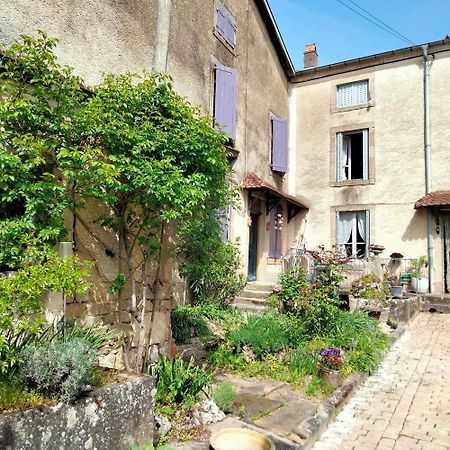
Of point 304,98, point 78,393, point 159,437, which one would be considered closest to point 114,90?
point 78,393

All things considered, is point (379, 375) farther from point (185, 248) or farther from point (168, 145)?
point (168, 145)

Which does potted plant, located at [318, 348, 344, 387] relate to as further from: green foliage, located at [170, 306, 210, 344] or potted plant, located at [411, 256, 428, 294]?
potted plant, located at [411, 256, 428, 294]

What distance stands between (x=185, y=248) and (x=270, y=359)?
209 cm

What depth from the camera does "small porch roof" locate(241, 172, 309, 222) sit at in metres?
11.4

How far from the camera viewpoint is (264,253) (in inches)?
511

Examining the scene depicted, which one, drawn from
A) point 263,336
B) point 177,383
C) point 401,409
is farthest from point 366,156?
point 177,383

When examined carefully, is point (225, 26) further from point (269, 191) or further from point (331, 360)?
point (331, 360)

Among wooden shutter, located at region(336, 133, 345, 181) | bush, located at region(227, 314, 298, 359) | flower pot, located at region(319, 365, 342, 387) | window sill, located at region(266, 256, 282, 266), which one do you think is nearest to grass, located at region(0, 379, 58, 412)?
flower pot, located at region(319, 365, 342, 387)

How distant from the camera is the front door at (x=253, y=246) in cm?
1255

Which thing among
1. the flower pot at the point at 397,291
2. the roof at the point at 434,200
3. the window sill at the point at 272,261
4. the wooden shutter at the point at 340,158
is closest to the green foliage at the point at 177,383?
the flower pot at the point at 397,291

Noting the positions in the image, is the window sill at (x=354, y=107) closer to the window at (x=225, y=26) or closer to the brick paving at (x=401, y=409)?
the window at (x=225, y=26)

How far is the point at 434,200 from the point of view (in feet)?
39.9

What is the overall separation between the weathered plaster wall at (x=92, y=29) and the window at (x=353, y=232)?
922 centimetres

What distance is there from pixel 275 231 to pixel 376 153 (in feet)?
14.7
